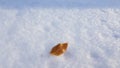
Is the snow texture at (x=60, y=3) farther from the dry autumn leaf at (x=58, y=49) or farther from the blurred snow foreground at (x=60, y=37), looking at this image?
the dry autumn leaf at (x=58, y=49)

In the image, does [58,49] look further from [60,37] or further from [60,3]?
[60,3]

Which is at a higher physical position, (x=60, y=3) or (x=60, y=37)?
(x=60, y=3)

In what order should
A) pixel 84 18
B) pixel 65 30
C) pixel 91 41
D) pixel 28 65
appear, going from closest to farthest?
pixel 28 65, pixel 91 41, pixel 65 30, pixel 84 18

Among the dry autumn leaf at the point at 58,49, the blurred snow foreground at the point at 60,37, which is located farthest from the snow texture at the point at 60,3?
the dry autumn leaf at the point at 58,49

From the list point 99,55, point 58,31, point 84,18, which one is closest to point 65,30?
point 58,31

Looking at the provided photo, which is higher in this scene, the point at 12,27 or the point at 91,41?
the point at 12,27

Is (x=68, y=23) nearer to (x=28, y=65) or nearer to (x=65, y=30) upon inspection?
(x=65, y=30)

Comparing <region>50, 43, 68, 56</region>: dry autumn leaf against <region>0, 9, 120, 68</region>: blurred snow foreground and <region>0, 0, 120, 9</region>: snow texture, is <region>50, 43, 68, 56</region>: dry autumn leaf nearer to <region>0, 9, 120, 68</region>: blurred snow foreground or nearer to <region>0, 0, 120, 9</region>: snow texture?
<region>0, 9, 120, 68</region>: blurred snow foreground

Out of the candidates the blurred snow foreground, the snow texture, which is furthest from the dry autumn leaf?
the snow texture

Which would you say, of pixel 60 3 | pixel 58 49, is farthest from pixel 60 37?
pixel 60 3
